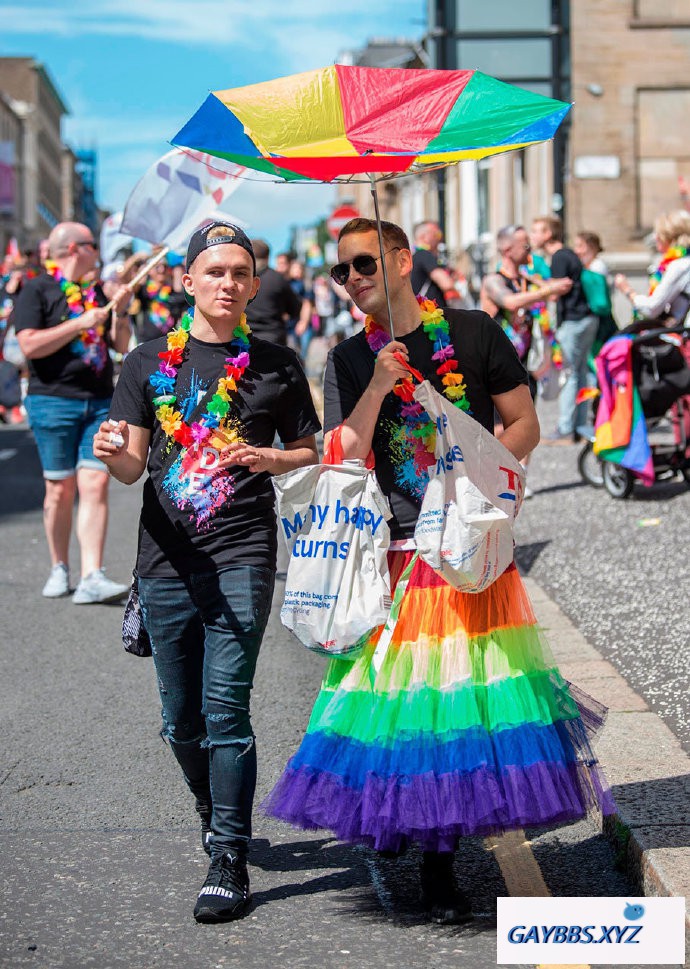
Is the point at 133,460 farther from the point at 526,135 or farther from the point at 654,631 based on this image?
the point at 654,631

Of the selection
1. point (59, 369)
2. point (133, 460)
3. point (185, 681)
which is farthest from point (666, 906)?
point (59, 369)

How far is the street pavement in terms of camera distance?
3.93 m

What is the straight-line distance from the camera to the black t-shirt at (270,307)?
1056 centimetres

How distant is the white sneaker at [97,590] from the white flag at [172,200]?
1.90 meters

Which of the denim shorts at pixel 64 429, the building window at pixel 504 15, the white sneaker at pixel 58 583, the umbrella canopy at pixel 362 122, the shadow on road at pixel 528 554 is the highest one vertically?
the building window at pixel 504 15

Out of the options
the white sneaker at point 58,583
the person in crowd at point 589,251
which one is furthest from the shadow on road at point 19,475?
the person in crowd at point 589,251

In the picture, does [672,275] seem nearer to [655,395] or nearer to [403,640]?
[655,395]

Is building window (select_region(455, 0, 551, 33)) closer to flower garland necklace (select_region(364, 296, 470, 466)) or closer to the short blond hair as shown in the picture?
the short blond hair

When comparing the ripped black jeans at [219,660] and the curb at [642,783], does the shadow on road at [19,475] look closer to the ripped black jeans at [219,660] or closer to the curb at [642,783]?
the curb at [642,783]

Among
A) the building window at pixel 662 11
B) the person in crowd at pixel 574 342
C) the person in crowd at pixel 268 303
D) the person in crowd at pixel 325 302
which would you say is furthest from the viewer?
the person in crowd at pixel 325 302

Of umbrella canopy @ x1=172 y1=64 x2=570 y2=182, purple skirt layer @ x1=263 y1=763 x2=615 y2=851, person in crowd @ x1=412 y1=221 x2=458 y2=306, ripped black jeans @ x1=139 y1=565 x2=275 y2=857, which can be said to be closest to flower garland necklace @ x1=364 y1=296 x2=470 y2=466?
umbrella canopy @ x1=172 y1=64 x2=570 y2=182

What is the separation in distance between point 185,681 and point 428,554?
85 centimetres

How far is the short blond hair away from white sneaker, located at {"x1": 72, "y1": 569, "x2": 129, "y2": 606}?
209 inches

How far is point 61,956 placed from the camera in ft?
12.6
